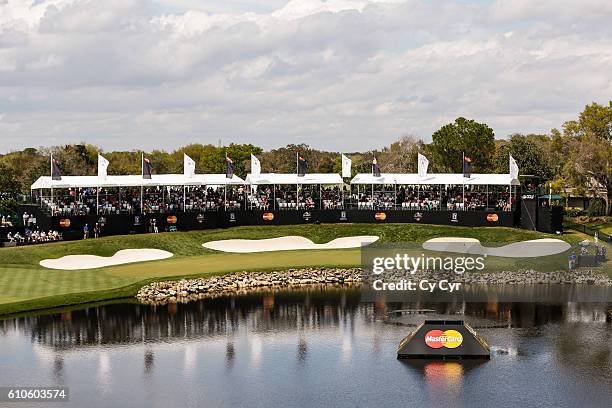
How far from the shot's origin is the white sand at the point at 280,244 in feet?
266

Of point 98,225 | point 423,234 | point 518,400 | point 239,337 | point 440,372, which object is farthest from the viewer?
point 423,234

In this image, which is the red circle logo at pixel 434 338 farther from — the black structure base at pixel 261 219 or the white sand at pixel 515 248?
the black structure base at pixel 261 219

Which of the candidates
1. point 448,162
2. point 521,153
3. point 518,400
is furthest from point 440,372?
point 448,162

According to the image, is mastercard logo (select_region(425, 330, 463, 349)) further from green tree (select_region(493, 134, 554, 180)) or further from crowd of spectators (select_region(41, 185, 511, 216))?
green tree (select_region(493, 134, 554, 180))

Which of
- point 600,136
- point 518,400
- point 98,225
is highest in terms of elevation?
point 600,136

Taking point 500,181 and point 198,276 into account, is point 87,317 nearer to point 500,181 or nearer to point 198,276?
A: point 198,276

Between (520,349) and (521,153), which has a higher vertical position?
(521,153)

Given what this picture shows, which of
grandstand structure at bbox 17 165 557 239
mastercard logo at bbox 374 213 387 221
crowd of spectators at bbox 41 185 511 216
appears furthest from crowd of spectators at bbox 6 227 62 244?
mastercard logo at bbox 374 213 387 221

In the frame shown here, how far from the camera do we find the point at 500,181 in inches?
3479

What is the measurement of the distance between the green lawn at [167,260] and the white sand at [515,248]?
500cm

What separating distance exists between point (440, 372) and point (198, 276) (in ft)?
94.7

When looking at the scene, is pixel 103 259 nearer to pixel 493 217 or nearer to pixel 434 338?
pixel 493 217

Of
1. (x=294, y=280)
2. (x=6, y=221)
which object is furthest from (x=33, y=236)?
(x=294, y=280)

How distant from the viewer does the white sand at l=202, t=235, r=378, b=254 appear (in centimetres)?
8119
